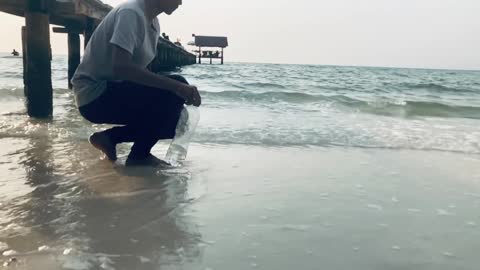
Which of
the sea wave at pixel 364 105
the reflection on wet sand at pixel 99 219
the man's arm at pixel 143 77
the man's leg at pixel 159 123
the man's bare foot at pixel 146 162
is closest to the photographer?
the reflection on wet sand at pixel 99 219

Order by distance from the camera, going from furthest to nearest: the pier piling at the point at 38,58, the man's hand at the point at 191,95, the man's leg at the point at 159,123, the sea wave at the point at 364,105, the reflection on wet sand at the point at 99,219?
1. the sea wave at the point at 364,105
2. the pier piling at the point at 38,58
3. the man's leg at the point at 159,123
4. the man's hand at the point at 191,95
5. the reflection on wet sand at the point at 99,219

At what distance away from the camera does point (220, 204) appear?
251 centimetres

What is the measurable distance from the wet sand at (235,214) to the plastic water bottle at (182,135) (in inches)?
5.6

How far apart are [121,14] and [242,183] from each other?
1.22 meters

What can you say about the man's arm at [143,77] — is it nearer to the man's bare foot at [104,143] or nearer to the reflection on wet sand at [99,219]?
the reflection on wet sand at [99,219]

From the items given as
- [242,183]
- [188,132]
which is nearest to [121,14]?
[188,132]

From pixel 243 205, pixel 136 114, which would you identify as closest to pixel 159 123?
pixel 136 114

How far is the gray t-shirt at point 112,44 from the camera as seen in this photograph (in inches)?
113

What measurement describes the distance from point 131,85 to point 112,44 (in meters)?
0.33

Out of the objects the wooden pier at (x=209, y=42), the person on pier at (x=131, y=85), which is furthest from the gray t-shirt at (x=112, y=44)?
the wooden pier at (x=209, y=42)

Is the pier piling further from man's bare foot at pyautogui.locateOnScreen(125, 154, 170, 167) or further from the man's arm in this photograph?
the man's arm

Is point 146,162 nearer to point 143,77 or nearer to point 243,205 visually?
point 143,77

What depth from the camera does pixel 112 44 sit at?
288 cm

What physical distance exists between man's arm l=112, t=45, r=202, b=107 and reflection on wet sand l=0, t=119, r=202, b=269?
0.52 m
